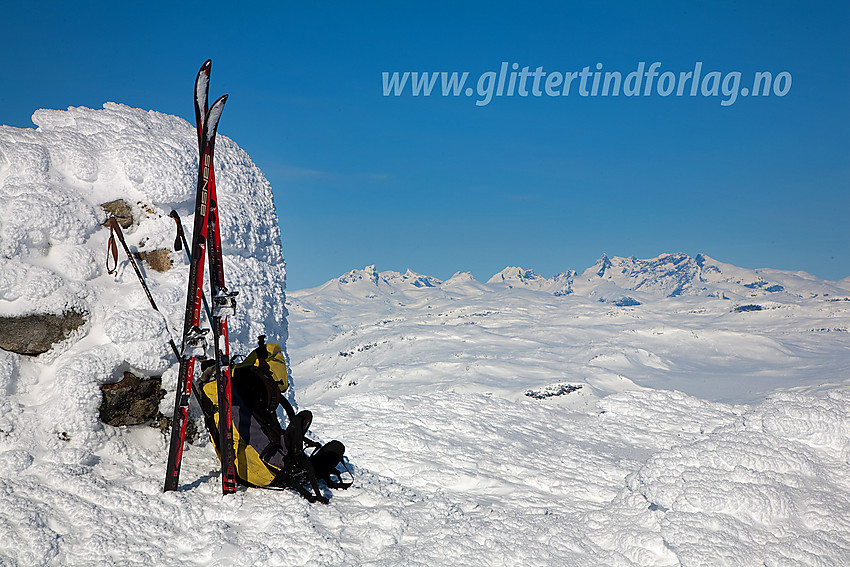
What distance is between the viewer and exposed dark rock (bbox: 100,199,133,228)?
18.1 ft

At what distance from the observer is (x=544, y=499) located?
21.1ft

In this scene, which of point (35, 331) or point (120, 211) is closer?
point (35, 331)

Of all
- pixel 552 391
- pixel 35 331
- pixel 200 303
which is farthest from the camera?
pixel 552 391

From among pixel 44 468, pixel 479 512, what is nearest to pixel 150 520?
pixel 44 468

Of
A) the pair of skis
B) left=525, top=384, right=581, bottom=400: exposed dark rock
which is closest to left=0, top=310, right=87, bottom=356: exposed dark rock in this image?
the pair of skis

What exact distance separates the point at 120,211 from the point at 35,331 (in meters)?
1.51

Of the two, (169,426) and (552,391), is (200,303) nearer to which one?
(169,426)

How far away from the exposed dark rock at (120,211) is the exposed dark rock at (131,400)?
167cm

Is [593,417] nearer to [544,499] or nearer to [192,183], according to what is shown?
[544,499]

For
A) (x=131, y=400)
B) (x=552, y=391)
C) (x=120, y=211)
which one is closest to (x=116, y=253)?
(x=120, y=211)

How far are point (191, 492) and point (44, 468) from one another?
1.16 meters

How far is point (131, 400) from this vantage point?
505 centimetres

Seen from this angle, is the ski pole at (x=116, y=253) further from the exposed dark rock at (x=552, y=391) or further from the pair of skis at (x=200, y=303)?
the exposed dark rock at (x=552, y=391)

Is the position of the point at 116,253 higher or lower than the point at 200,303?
higher
